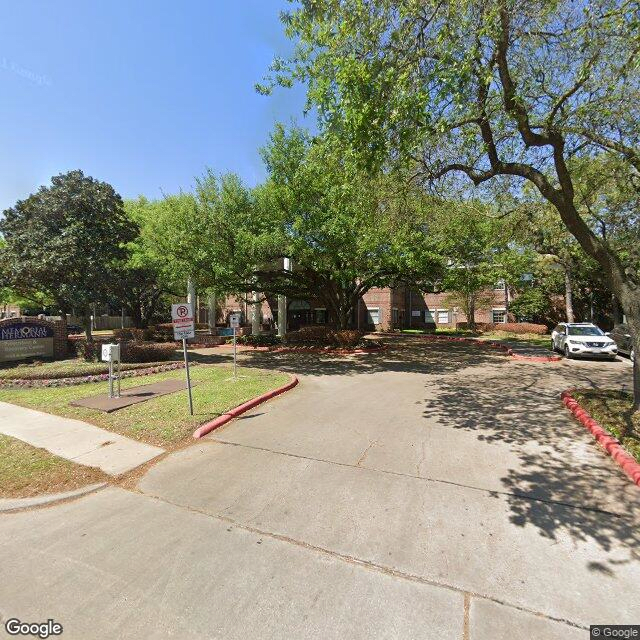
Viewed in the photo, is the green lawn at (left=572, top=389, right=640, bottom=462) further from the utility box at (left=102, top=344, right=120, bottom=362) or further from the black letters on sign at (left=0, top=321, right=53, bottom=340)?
the black letters on sign at (left=0, top=321, right=53, bottom=340)

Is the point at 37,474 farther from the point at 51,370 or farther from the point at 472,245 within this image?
the point at 472,245

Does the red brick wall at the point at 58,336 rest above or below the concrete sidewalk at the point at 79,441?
above

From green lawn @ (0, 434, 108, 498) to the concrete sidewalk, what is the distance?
0.17 m

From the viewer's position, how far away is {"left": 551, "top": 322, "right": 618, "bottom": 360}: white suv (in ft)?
53.2

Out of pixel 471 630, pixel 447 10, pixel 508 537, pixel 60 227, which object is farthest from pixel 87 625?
pixel 60 227

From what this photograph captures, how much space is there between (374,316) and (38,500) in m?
35.9

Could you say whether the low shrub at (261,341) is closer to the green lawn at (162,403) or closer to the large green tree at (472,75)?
the green lawn at (162,403)

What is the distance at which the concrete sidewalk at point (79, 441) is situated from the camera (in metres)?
5.59

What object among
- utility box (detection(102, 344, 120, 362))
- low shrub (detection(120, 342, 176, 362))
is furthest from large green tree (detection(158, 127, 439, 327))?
utility box (detection(102, 344, 120, 362))

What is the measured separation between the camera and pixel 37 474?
5.07 metres

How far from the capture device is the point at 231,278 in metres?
16.5

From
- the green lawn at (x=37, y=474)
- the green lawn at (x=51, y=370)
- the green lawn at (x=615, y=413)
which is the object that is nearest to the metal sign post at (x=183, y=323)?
the green lawn at (x=37, y=474)

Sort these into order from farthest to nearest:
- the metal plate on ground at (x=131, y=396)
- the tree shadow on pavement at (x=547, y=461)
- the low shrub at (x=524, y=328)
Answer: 1. the low shrub at (x=524, y=328)
2. the metal plate on ground at (x=131, y=396)
3. the tree shadow on pavement at (x=547, y=461)

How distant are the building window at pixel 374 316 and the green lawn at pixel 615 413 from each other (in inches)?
1160
